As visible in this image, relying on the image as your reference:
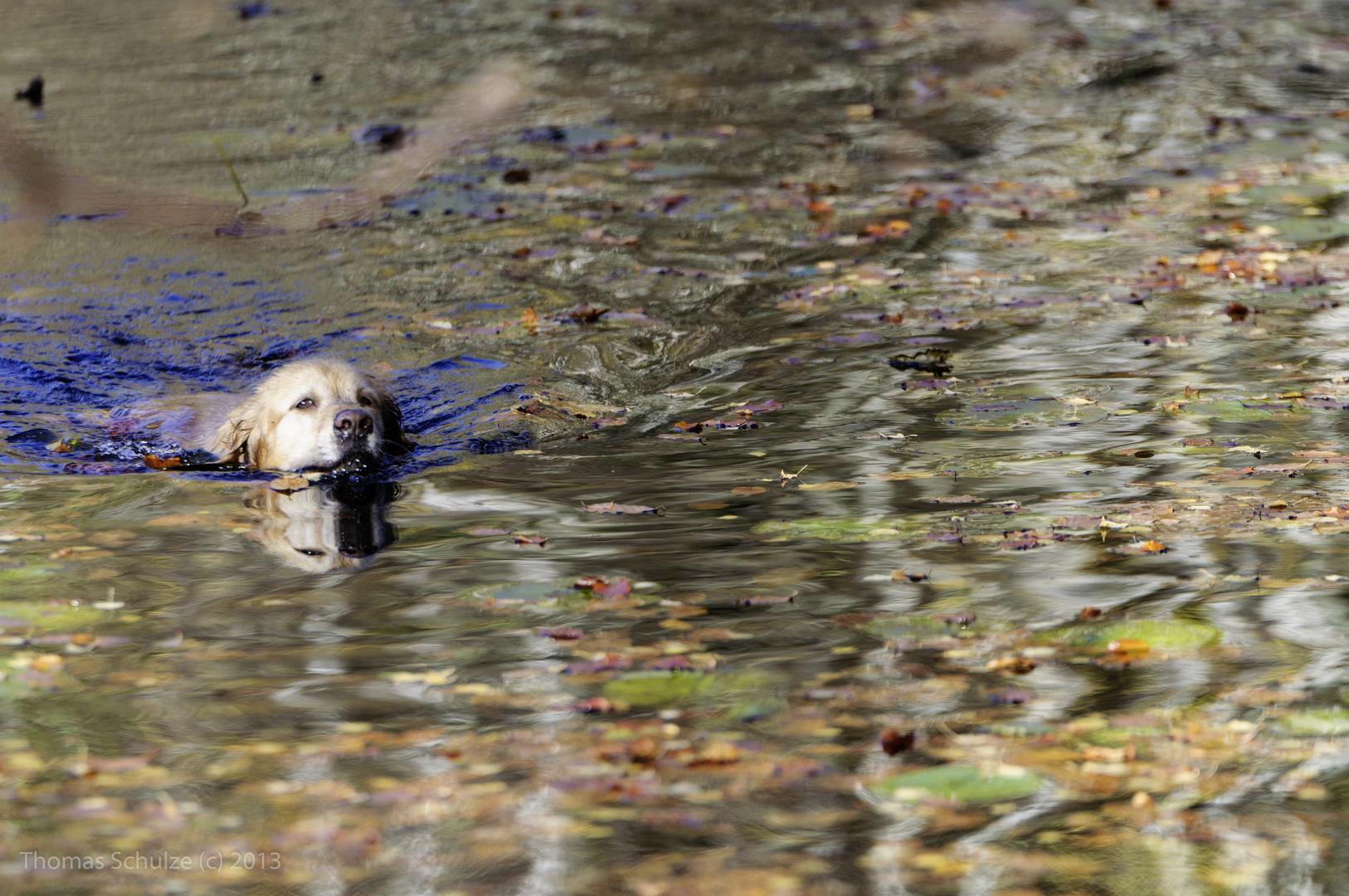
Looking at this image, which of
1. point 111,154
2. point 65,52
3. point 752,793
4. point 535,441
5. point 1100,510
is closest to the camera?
point 752,793

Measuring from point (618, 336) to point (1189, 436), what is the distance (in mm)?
4184

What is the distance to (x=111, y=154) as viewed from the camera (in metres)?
14.8

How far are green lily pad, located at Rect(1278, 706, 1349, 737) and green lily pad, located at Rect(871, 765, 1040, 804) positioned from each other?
0.83 meters

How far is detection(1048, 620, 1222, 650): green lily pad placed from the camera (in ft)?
15.8

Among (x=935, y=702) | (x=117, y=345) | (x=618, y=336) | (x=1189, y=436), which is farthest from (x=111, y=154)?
(x=935, y=702)

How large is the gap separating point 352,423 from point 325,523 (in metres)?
1.02

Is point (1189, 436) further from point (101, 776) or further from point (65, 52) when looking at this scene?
point (65, 52)

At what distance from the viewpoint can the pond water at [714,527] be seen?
12.8 feet

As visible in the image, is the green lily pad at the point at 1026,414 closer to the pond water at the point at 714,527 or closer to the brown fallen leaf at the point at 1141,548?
the pond water at the point at 714,527

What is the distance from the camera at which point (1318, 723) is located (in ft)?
14.0

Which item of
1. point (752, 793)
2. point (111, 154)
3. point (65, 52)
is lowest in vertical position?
point (752, 793)

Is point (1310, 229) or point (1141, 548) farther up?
point (1310, 229)

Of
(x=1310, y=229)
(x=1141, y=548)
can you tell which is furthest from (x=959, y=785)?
(x=1310, y=229)

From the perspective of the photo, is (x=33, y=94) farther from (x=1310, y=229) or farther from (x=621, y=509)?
(x=1310, y=229)
